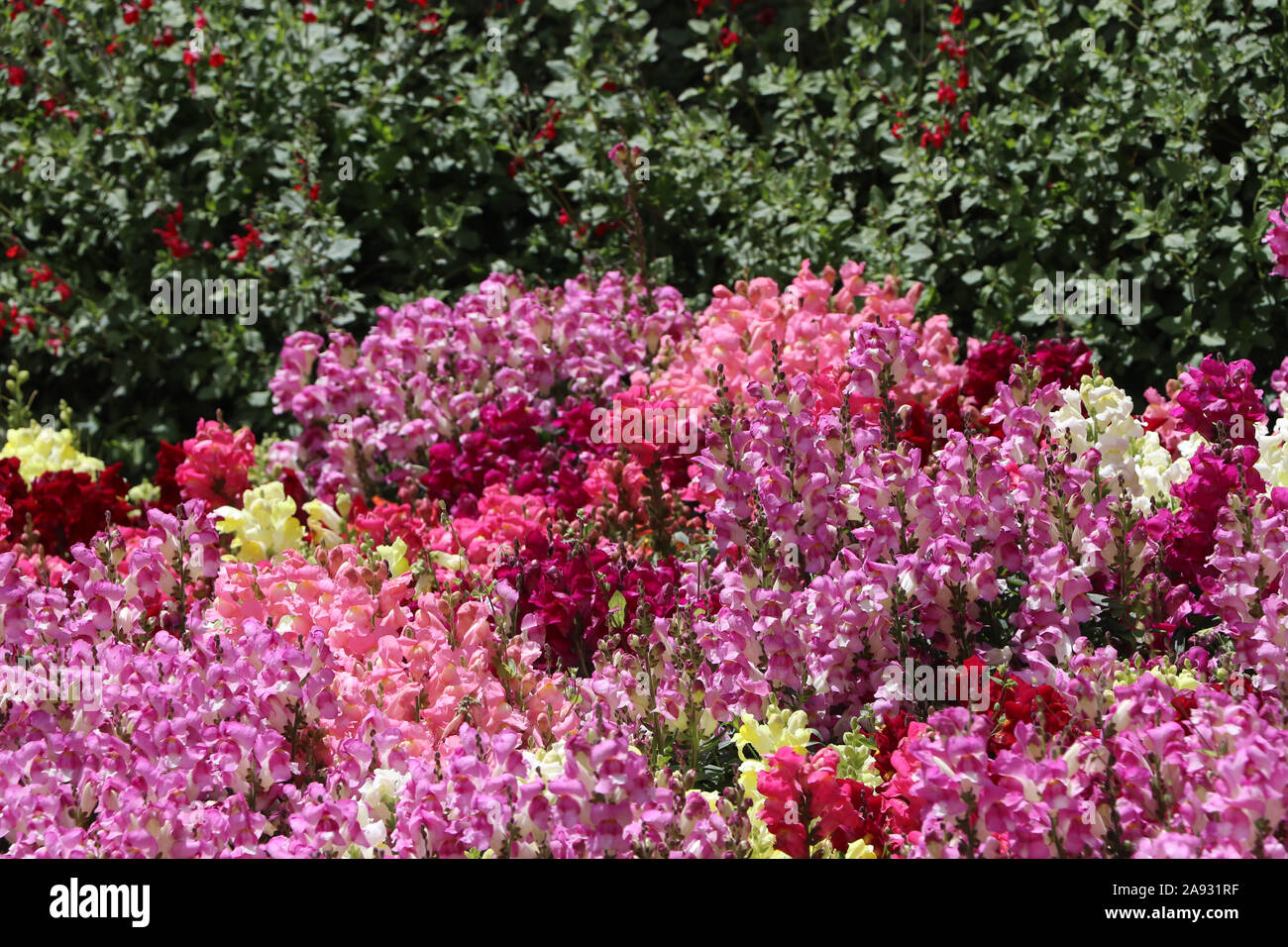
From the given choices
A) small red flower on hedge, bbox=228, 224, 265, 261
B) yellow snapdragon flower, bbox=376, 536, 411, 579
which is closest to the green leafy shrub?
small red flower on hedge, bbox=228, 224, 265, 261

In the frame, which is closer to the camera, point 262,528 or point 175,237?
point 262,528

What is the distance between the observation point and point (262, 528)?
4.00 metres

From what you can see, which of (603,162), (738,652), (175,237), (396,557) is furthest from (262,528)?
(603,162)

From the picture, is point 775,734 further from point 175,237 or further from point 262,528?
point 175,237

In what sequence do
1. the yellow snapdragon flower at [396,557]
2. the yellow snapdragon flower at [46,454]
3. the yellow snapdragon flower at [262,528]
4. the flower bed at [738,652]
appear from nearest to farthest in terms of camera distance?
1. the flower bed at [738,652]
2. the yellow snapdragon flower at [396,557]
3. the yellow snapdragon flower at [262,528]
4. the yellow snapdragon flower at [46,454]

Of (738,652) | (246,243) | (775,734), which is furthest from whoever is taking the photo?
(246,243)

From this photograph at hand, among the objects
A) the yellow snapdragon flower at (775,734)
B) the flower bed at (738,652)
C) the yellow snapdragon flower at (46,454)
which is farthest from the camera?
the yellow snapdragon flower at (46,454)

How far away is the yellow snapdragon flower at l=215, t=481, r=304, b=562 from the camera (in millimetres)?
3975

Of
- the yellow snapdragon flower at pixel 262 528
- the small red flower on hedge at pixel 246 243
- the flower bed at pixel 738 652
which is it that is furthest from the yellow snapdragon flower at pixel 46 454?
the yellow snapdragon flower at pixel 262 528

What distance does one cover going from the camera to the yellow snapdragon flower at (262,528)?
156 inches

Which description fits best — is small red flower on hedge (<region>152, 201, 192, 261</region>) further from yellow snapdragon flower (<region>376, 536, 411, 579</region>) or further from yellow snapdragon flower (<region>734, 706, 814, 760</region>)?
yellow snapdragon flower (<region>734, 706, 814, 760</region>)

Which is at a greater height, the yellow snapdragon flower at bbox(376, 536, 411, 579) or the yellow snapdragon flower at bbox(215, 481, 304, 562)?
the yellow snapdragon flower at bbox(215, 481, 304, 562)

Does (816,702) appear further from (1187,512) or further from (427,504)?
(427,504)

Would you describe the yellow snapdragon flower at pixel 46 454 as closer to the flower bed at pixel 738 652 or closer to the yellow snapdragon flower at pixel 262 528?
the flower bed at pixel 738 652
